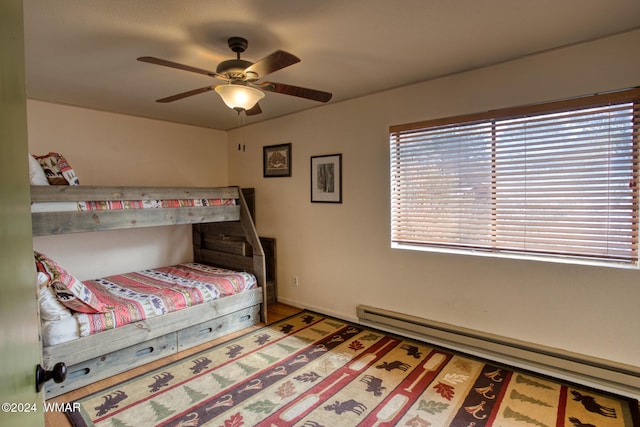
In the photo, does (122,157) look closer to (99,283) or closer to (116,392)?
(99,283)

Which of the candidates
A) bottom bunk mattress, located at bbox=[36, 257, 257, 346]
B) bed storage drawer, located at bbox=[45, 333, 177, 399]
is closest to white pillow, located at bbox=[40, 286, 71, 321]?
bottom bunk mattress, located at bbox=[36, 257, 257, 346]

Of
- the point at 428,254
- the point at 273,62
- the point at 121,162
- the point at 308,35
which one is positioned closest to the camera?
the point at 273,62

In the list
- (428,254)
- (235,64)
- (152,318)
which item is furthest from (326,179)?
(152,318)

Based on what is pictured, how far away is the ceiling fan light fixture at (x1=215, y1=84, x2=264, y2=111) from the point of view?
1.81 m

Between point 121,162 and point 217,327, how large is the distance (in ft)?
6.85

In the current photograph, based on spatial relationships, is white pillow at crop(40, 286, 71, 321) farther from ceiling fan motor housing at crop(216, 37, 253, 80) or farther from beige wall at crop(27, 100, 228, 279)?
ceiling fan motor housing at crop(216, 37, 253, 80)

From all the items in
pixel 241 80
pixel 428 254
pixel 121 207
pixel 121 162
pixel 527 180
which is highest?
pixel 241 80

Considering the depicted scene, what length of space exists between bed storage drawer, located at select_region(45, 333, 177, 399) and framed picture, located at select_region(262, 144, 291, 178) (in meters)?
2.00

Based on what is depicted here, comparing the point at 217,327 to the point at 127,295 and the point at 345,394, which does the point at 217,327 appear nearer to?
the point at 127,295

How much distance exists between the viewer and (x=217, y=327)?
9.84 ft

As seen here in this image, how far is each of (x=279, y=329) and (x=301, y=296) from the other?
648mm

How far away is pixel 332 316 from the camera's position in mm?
3459

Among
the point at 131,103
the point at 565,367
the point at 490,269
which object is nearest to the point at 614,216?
the point at 490,269

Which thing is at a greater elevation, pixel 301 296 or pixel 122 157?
pixel 122 157
